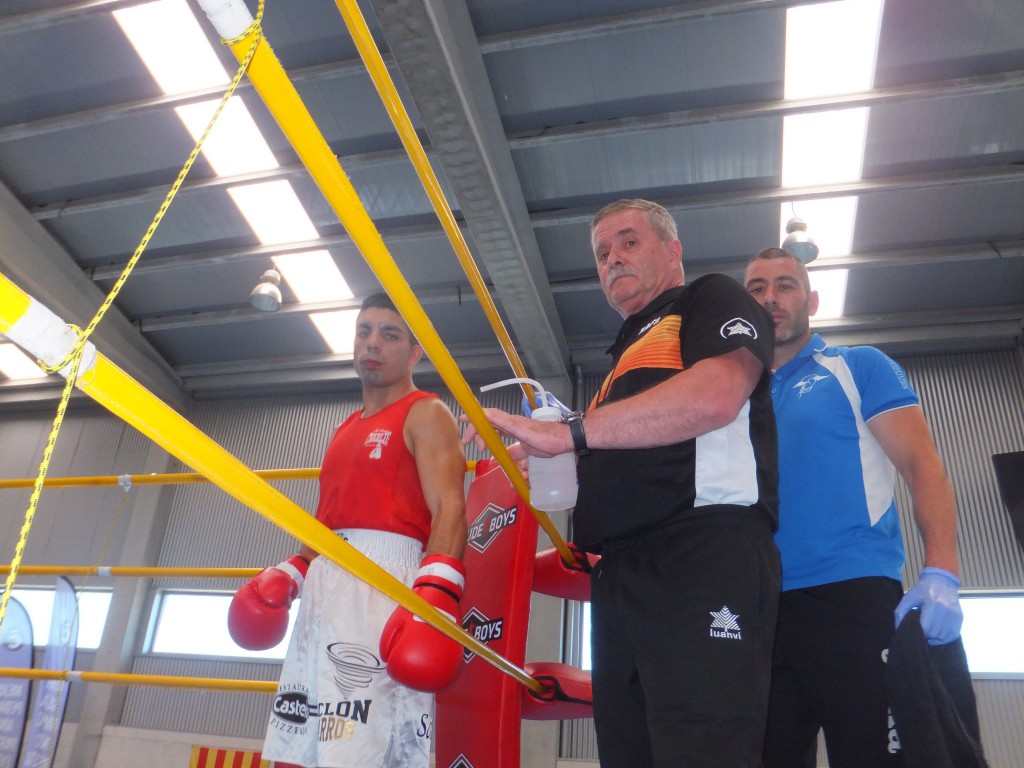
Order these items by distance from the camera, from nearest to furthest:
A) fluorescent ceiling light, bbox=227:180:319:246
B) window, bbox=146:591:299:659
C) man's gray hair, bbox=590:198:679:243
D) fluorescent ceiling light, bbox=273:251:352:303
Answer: man's gray hair, bbox=590:198:679:243 → fluorescent ceiling light, bbox=227:180:319:246 → fluorescent ceiling light, bbox=273:251:352:303 → window, bbox=146:591:299:659

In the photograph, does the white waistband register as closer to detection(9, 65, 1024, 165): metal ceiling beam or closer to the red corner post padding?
the red corner post padding

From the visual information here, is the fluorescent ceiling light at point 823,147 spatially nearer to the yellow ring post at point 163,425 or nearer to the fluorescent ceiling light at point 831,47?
the fluorescent ceiling light at point 831,47

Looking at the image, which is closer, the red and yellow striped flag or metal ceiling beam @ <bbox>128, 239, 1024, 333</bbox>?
metal ceiling beam @ <bbox>128, 239, 1024, 333</bbox>

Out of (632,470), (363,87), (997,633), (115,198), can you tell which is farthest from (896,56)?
(115,198)

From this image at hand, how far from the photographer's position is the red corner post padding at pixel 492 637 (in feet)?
5.68

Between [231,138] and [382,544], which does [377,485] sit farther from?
[231,138]

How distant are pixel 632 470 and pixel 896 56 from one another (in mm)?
4794

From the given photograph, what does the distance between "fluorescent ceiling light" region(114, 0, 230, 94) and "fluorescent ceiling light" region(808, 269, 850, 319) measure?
5063 mm

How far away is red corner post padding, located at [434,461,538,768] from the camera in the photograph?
173 cm

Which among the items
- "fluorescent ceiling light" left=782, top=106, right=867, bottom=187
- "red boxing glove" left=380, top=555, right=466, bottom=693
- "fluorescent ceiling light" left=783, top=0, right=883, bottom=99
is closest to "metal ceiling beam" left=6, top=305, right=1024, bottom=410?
"fluorescent ceiling light" left=782, top=106, right=867, bottom=187

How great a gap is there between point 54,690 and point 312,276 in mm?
4563

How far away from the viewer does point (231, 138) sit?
5984mm

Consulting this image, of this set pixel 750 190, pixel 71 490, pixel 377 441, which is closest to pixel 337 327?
pixel 71 490

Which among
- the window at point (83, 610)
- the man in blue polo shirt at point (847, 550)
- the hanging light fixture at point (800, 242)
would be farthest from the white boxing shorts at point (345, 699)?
the window at point (83, 610)
